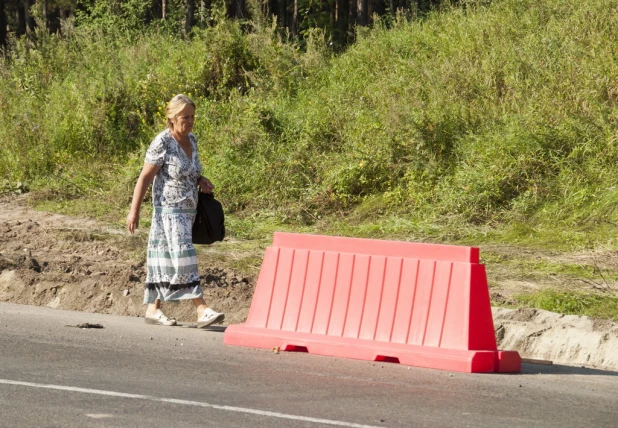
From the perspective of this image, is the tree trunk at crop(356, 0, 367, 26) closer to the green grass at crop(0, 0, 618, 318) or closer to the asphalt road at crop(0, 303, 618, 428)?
the green grass at crop(0, 0, 618, 318)

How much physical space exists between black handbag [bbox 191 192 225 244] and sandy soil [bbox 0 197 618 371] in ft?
3.57

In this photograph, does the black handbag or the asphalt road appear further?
the black handbag

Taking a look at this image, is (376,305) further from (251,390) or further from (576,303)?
(576,303)

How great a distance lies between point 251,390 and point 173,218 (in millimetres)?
2771

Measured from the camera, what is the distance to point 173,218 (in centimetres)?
885

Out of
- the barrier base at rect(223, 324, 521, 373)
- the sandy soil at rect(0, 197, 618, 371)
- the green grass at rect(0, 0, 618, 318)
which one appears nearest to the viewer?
the barrier base at rect(223, 324, 521, 373)

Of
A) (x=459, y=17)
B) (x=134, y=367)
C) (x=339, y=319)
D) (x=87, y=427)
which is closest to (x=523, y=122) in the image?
(x=459, y=17)

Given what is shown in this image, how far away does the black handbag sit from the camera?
29.6 ft

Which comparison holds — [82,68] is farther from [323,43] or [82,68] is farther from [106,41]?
[323,43]

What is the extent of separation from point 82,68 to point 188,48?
2.33 m

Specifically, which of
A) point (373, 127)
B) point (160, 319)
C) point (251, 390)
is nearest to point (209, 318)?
point (160, 319)

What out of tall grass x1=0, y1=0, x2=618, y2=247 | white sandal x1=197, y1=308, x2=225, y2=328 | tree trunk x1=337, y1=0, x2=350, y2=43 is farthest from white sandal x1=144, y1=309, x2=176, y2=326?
tree trunk x1=337, y1=0, x2=350, y2=43

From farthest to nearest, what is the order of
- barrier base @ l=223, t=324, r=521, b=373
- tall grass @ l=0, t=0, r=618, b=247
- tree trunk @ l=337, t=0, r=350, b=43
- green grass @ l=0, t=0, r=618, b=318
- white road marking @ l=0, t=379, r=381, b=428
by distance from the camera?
tree trunk @ l=337, t=0, r=350, b=43 < tall grass @ l=0, t=0, r=618, b=247 < green grass @ l=0, t=0, r=618, b=318 < barrier base @ l=223, t=324, r=521, b=373 < white road marking @ l=0, t=379, r=381, b=428

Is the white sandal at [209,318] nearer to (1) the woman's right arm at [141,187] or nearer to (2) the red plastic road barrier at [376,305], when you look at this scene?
(2) the red plastic road barrier at [376,305]
